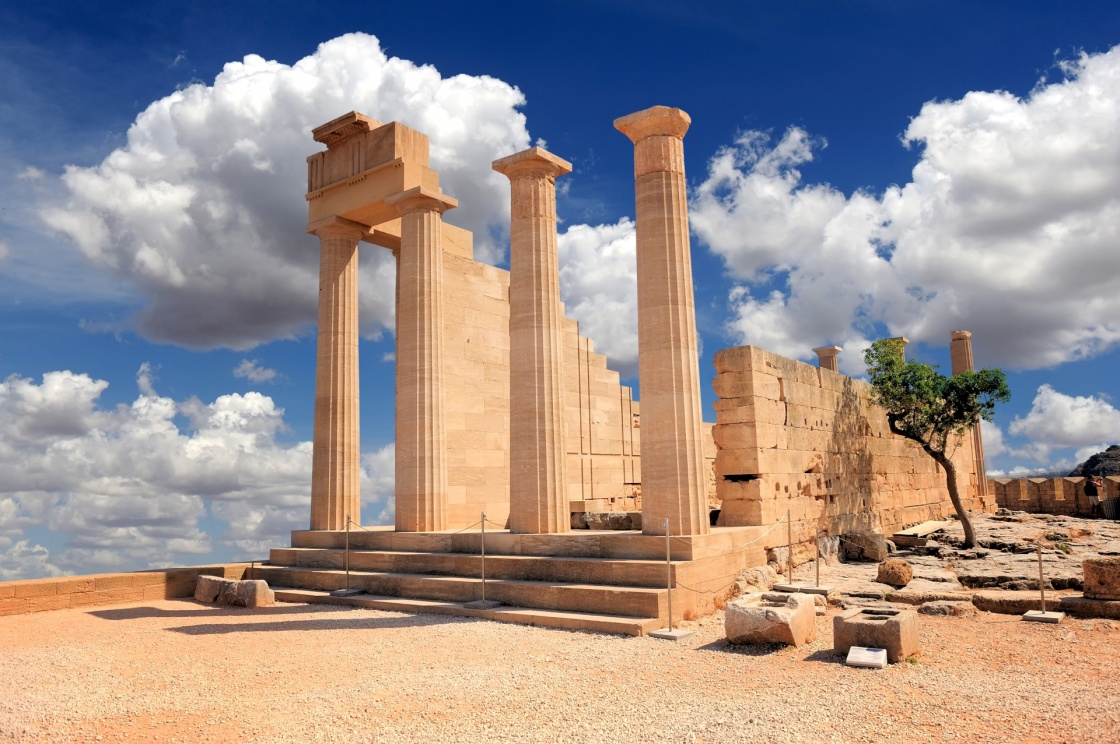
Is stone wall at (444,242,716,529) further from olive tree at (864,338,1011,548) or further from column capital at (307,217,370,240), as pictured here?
olive tree at (864,338,1011,548)

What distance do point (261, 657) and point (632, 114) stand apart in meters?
10.1

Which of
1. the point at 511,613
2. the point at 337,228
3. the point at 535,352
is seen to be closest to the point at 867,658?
the point at 511,613

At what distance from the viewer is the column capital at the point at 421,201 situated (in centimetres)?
1719

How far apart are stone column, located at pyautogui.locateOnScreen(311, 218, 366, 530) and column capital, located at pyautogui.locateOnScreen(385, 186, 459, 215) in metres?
2.30

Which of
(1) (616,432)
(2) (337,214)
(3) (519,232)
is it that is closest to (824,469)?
(1) (616,432)

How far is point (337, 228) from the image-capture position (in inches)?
757

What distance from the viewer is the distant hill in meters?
47.0

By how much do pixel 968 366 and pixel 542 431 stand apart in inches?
991

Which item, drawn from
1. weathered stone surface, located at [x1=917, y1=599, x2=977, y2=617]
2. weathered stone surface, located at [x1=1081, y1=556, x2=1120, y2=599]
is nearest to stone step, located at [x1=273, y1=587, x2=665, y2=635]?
weathered stone surface, located at [x1=917, y1=599, x2=977, y2=617]

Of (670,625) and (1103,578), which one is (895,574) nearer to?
(1103,578)

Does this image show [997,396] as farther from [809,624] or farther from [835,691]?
[835,691]

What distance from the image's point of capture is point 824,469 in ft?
64.0

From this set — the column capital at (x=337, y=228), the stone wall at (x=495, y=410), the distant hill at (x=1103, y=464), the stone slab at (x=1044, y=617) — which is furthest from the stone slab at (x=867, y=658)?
the distant hill at (x=1103, y=464)

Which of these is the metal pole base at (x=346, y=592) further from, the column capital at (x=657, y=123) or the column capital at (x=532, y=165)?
the column capital at (x=657, y=123)
